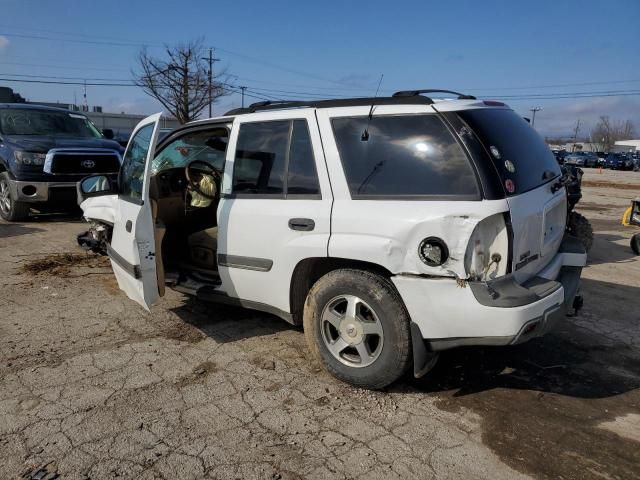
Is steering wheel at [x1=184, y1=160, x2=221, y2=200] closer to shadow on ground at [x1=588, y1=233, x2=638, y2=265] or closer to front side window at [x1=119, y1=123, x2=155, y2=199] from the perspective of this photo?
front side window at [x1=119, y1=123, x2=155, y2=199]

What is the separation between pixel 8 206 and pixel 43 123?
1833 mm

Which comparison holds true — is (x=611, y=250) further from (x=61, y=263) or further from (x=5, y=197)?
(x=5, y=197)

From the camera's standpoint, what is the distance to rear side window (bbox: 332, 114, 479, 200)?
3.06 meters

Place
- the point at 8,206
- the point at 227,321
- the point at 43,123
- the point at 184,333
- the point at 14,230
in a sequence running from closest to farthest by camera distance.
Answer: the point at 184,333 → the point at 227,321 → the point at 14,230 → the point at 8,206 → the point at 43,123

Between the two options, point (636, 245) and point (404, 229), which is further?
point (636, 245)

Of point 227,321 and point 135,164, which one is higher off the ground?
point 135,164

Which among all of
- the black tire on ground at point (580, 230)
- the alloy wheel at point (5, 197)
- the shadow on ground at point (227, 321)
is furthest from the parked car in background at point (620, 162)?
the shadow on ground at point (227, 321)

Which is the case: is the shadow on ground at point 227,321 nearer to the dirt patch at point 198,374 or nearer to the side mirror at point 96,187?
the dirt patch at point 198,374

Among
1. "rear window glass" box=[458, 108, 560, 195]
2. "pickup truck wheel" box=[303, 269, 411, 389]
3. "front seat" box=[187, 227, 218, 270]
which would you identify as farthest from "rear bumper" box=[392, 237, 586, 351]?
"front seat" box=[187, 227, 218, 270]

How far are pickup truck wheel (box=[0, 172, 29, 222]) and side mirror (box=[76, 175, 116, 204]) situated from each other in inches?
171

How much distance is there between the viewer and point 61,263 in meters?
6.57

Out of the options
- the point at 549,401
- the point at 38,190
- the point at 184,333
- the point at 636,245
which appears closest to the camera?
the point at 549,401

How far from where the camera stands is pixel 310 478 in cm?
259

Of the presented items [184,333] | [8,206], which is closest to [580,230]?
[184,333]
